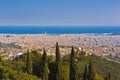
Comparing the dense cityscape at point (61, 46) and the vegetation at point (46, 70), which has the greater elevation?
the vegetation at point (46, 70)

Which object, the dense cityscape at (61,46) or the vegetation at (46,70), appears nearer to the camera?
the vegetation at (46,70)

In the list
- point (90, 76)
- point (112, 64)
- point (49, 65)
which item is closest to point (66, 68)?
point (49, 65)

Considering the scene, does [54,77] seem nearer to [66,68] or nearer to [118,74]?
[66,68]

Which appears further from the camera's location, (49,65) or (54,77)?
(49,65)

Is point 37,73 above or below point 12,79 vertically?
below

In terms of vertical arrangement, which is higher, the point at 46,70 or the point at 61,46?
the point at 46,70

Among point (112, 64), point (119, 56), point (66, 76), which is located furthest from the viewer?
point (119, 56)

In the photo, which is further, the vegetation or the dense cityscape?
the dense cityscape

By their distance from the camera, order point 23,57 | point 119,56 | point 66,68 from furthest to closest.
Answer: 1. point 119,56
2. point 23,57
3. point 66,68

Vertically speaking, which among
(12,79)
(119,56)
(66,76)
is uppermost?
(12,79)

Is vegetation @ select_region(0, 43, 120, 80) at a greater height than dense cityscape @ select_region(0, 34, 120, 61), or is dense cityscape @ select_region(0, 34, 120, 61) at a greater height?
vegetation @ select_region(0, 43, 120, 80)

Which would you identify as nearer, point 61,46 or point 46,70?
point 46,70
